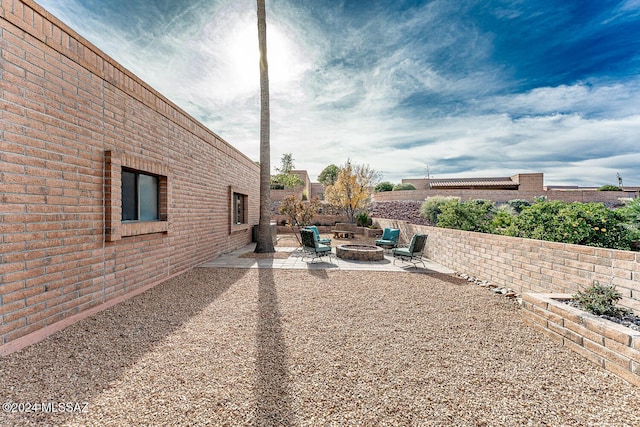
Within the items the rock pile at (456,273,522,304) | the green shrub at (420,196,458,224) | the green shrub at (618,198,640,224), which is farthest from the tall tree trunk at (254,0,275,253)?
the green shrub at (420,196,458,224)

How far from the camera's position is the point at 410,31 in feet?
27.4

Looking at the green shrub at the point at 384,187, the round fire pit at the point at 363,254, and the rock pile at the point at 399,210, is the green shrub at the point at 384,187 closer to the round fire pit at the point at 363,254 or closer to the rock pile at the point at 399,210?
the rock pile at the point at 399,210

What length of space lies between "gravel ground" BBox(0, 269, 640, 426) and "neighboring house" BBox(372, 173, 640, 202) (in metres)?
22.5

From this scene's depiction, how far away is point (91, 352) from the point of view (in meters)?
2.81

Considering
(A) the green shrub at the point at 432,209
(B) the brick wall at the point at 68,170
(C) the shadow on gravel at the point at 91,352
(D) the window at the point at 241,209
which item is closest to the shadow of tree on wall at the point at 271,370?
(C) the shadow on gravel at the point at 91,352

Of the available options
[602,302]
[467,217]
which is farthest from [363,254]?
[602,302]

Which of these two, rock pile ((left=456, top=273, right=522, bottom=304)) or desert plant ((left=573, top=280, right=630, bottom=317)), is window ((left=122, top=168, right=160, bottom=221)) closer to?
desert plant ((left=573, top=280, right=630, bottom=317))

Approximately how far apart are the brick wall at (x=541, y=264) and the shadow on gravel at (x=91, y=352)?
603cm

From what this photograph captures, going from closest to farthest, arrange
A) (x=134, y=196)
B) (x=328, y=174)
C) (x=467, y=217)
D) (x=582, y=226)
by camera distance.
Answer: (x=582, y=226), (x=134, y=196), (x=467, y=217), (x=328, y=174)

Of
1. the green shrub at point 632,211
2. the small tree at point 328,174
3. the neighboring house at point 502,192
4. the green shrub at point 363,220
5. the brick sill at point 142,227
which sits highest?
the small tree at point 328,174

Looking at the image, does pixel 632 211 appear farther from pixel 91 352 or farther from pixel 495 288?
pixel 91 352

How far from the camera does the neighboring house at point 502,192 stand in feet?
77.7

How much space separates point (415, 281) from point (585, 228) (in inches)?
133

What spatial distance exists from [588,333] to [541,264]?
6.78 ft
